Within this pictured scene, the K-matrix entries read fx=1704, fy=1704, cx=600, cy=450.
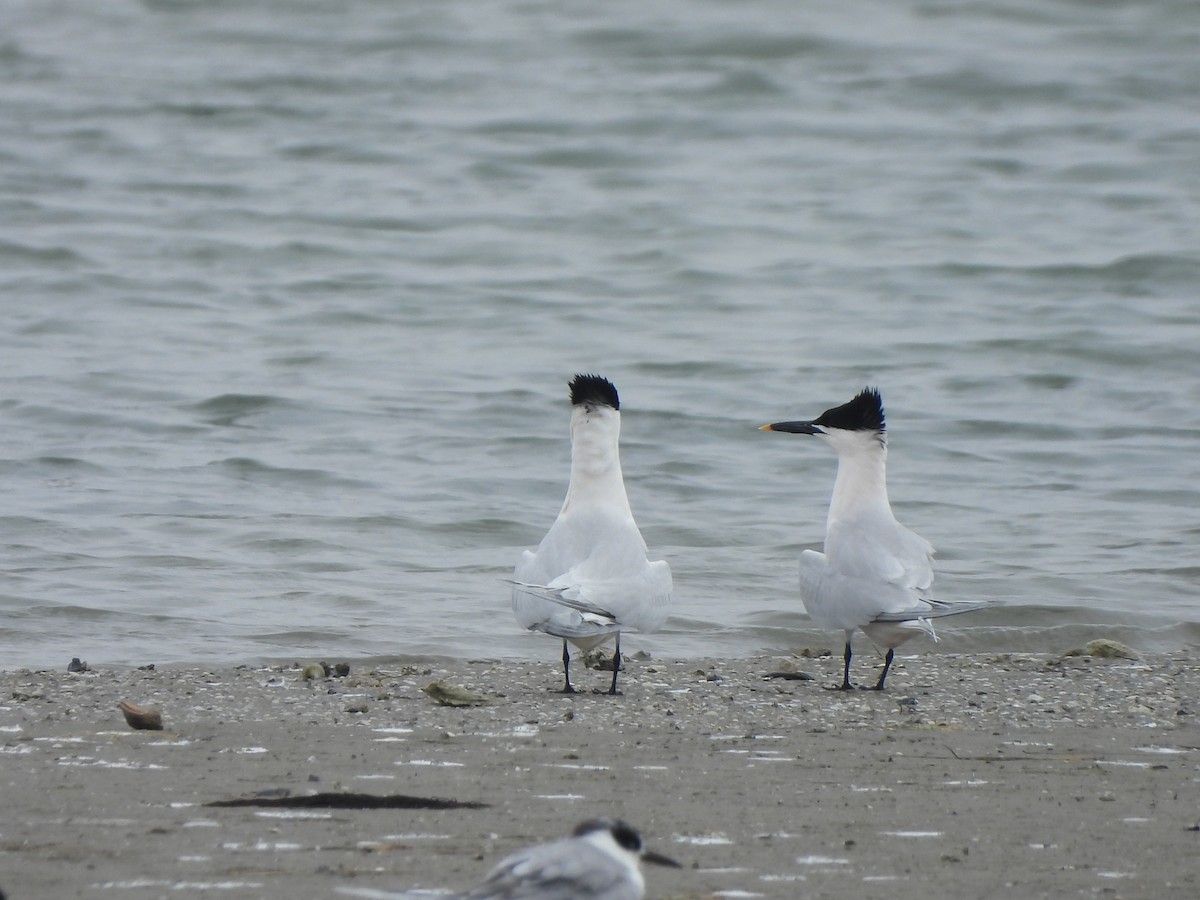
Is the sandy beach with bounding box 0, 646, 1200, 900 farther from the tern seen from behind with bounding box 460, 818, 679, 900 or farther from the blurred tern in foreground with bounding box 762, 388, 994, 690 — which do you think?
the tern seen from behind with bounding box 460, 818, 679, 900

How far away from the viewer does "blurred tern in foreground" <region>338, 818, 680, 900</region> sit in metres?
2.85

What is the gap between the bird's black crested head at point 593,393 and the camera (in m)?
6.22

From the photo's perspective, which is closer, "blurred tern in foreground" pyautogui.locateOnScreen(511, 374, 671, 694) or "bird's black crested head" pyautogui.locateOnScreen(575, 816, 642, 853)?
"bird's black crested head" pyautogui.locateOnScreen(575, 816, 642, 853)

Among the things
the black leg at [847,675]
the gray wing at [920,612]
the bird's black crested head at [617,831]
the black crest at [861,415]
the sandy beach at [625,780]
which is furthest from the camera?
the black crest at [861,415]

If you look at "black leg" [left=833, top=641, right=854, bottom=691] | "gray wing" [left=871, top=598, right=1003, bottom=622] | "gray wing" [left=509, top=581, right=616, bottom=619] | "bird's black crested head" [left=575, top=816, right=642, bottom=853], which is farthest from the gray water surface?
"bird's black crested head" [left=575, top=816, right=642, bottom=853]

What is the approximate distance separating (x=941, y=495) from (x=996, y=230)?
28.4 feet

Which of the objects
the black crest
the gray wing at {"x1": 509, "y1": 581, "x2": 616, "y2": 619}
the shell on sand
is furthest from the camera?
the black crest

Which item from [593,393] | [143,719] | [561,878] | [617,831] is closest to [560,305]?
[593,393]

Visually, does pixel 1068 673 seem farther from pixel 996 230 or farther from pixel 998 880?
pixel 996 230

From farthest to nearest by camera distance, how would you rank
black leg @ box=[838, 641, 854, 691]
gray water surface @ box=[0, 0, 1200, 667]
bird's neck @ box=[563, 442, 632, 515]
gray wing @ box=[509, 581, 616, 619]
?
1. gray water surface @ box=[0, 0, 1200, 667]
2. bird's neck @ box=[563, 442, 632, 515]
3. black leg @ box=[838, 641, 854, 691]
4. gray wing @ box=[509, 581, 616, 619]

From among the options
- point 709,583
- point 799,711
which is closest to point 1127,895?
point 799,711

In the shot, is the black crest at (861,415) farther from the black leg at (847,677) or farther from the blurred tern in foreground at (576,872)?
the blurred tern in foreground at (576,872)

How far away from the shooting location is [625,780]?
14.5 ft

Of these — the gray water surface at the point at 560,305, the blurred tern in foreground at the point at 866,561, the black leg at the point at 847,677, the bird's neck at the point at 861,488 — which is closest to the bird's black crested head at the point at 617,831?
the blurred tern in foreground at the point at 866,561
